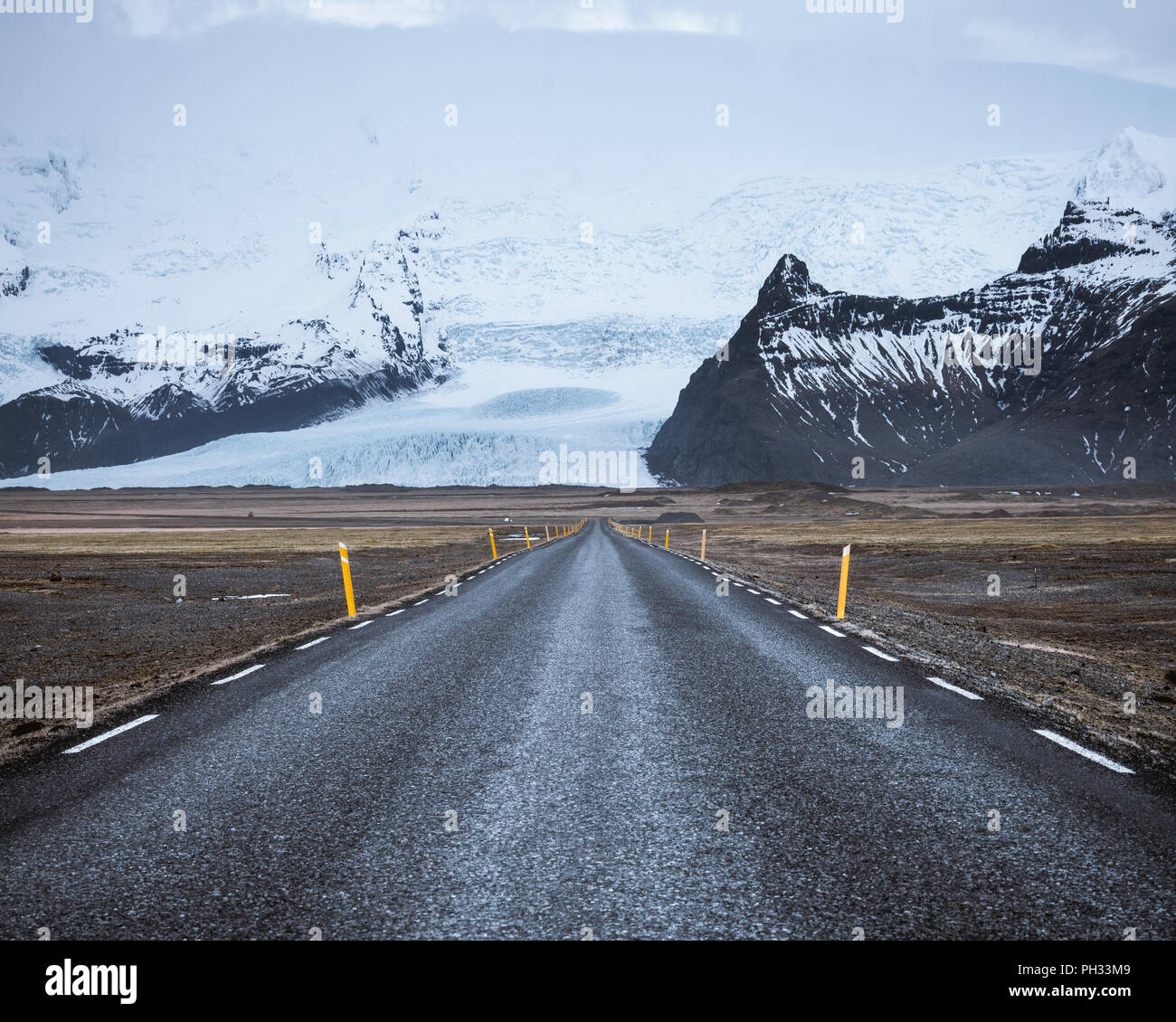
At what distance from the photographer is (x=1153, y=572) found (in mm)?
29406

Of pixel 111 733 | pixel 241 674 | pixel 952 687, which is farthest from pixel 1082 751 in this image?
pixel 241 674

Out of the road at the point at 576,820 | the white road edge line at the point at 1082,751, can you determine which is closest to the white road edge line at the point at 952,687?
the road at the point at 576,820

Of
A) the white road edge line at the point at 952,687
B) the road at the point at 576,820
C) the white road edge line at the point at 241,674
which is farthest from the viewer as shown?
the white road edge line at the point at 241,674

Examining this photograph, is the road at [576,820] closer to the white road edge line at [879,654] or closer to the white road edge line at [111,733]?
the white road edge line at [111,733]

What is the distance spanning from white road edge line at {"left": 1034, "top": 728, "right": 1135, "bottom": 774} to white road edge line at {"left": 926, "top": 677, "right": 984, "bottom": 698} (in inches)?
63.7

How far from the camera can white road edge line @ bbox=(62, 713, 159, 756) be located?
25.3 feet

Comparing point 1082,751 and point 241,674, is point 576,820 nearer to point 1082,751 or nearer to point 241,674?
point 1082,751

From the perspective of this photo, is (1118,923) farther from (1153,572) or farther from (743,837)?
(1153,572)

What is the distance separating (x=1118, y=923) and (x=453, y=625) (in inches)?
483

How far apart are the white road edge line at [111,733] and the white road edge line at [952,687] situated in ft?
25.6

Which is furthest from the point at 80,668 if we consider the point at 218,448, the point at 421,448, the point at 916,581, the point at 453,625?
the point at 218,448

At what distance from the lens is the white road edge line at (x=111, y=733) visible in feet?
25.3

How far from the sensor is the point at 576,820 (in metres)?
5.74

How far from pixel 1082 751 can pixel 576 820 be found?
411 centimetres
